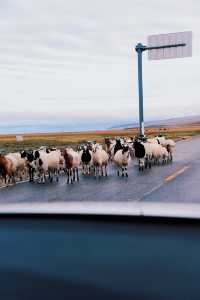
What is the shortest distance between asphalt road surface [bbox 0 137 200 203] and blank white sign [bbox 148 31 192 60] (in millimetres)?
18527

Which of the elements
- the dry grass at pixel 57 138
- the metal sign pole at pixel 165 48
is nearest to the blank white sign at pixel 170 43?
the metal sign pole at pixel 165 48

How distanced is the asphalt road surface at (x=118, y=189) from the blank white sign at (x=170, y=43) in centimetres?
1853

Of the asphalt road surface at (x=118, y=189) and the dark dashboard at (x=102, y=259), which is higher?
the dark dashboard at (x=102, y=259)

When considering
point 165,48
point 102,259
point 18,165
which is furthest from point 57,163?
point 165,48

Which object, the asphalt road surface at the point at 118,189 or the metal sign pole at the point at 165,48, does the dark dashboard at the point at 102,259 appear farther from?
the metal sign pole at the point at 165,48

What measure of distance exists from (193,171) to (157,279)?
20.8m

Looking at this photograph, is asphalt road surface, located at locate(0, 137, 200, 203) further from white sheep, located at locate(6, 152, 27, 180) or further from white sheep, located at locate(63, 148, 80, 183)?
white sheep, located at locate(6, 152, 27, 180)

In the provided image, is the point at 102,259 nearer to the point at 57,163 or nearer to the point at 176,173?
the point at 57,163

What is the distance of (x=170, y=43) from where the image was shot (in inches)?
1571

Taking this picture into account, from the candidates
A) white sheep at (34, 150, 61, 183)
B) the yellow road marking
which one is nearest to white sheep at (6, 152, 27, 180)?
white sheep at (34, 150, 61, 183)

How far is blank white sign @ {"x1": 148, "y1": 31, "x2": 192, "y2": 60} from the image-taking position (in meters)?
39.4

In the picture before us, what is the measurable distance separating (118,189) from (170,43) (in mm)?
24549

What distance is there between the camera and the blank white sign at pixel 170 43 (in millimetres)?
39375

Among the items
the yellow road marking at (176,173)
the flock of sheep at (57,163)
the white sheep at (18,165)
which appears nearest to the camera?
the yellow road marking at (176,173)
